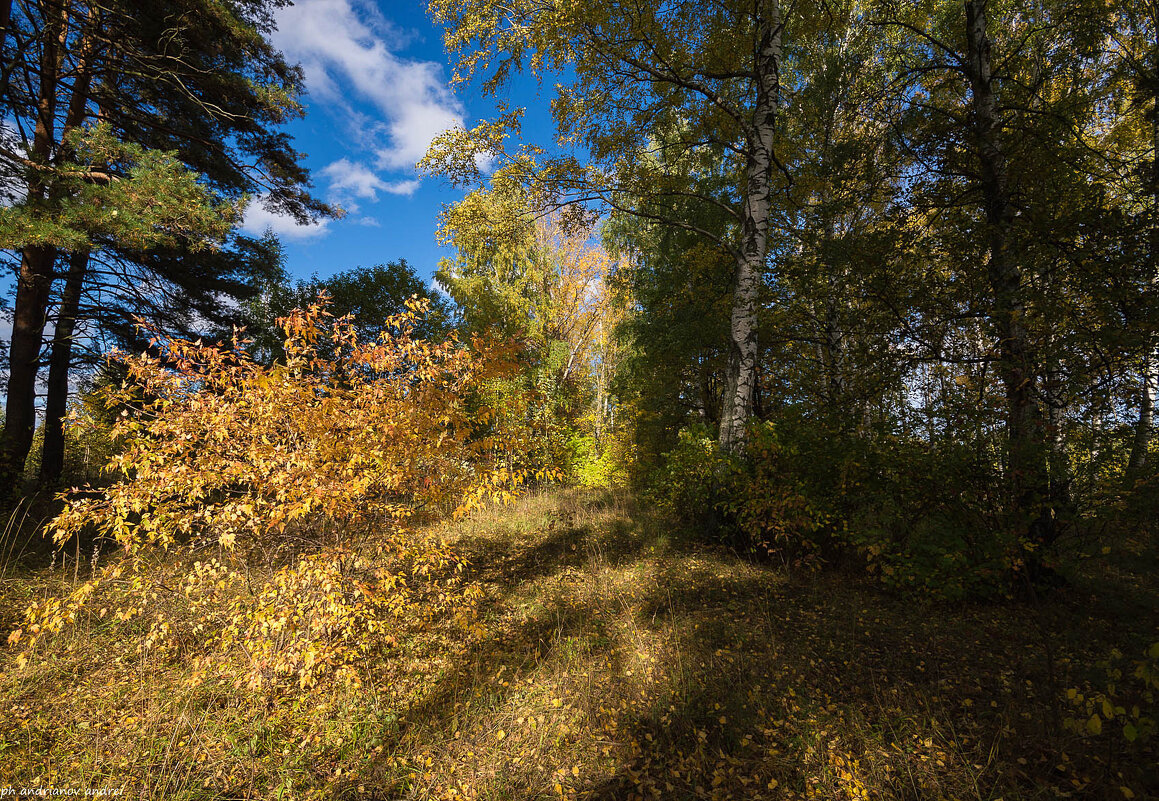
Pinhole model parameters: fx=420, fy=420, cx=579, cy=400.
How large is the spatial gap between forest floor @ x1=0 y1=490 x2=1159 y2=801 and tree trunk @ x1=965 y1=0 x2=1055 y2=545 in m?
0.71

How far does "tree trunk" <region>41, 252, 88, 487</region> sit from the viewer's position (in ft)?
25.5

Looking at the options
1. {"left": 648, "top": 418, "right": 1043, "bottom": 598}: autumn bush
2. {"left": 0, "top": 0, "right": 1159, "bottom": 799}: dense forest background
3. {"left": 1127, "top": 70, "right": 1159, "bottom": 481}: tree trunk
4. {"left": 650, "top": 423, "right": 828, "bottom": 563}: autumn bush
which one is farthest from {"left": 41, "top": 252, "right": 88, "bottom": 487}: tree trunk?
{"left": 1127, "top": 70, "right": 1159, "bottom": 481}: tree trunk

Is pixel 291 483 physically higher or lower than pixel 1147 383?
lower

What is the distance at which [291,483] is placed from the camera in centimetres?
290

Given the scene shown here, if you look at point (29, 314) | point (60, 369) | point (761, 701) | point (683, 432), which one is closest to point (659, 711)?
point (761, 701)

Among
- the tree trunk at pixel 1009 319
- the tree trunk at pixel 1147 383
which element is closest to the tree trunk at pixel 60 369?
the tree trunk at pixel 1009 319

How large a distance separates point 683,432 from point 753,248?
2904mm

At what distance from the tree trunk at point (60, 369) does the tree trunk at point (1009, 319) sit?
13293 millimetres

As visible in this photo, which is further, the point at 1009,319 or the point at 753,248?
the point at 753,248

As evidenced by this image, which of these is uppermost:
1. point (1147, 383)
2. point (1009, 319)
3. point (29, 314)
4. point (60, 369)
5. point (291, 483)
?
point (29, 314)

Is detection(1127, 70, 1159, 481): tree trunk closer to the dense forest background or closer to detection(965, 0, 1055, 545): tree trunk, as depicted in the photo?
the dense forest background

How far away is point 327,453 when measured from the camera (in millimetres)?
3012

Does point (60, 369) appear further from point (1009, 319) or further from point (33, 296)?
point (1009, 319)

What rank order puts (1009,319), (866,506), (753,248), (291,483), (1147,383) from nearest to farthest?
(291,483) → (1147,383) → (1009,319) → (866,506) → (753,248)
